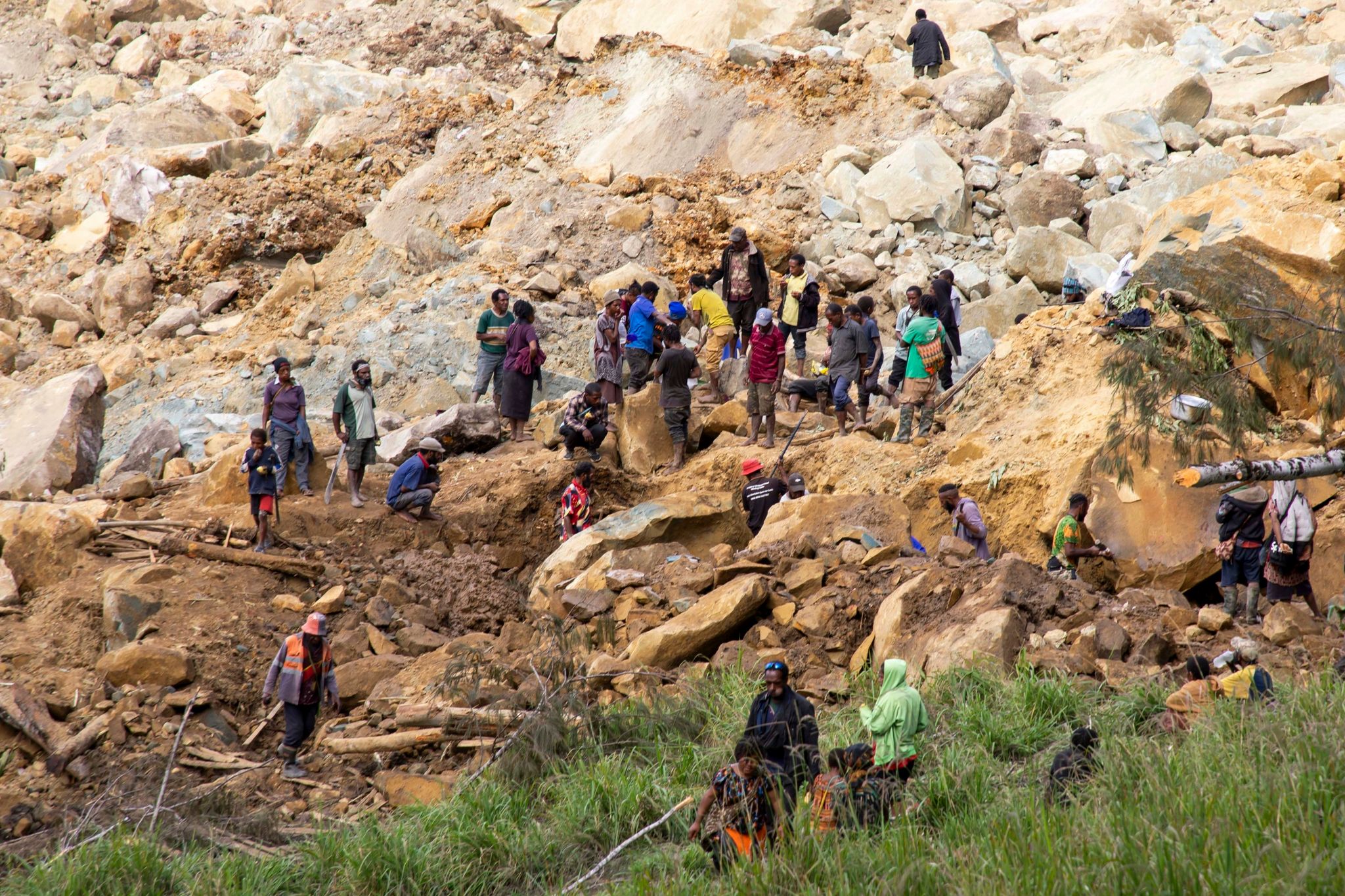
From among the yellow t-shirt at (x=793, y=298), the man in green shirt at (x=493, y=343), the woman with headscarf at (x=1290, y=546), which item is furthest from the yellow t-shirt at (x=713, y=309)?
the woman with headscarf at (x=1290, y=546)

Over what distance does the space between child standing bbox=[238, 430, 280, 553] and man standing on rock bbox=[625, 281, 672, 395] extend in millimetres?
4272

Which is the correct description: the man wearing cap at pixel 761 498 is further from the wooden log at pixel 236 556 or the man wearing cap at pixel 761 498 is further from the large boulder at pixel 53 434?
the large boulder at pixel 53 434

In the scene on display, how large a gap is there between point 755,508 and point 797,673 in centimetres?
301

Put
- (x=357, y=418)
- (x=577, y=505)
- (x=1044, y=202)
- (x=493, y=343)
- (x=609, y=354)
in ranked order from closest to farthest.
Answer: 1. (x=357, y=418)
2. (x=577, y=505)
3. (x=609, y=354)
4. (x=493, y=343)
5. (x=1044, y=202)

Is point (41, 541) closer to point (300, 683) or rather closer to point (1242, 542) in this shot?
point (300, 683)

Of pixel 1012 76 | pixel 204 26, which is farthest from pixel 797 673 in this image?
pixel 204 26

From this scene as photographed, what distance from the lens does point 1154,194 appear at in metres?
17.6

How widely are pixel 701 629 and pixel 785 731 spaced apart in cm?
311

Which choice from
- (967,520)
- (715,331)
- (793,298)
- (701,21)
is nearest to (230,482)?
(715,331)

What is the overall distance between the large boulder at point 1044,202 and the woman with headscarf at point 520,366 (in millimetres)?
8492

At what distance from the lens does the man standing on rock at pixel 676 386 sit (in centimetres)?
1239

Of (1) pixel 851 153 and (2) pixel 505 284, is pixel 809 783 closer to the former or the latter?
(2) pixel 505 284

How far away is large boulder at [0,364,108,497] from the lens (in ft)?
48.5

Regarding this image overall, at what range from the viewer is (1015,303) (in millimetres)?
16172
